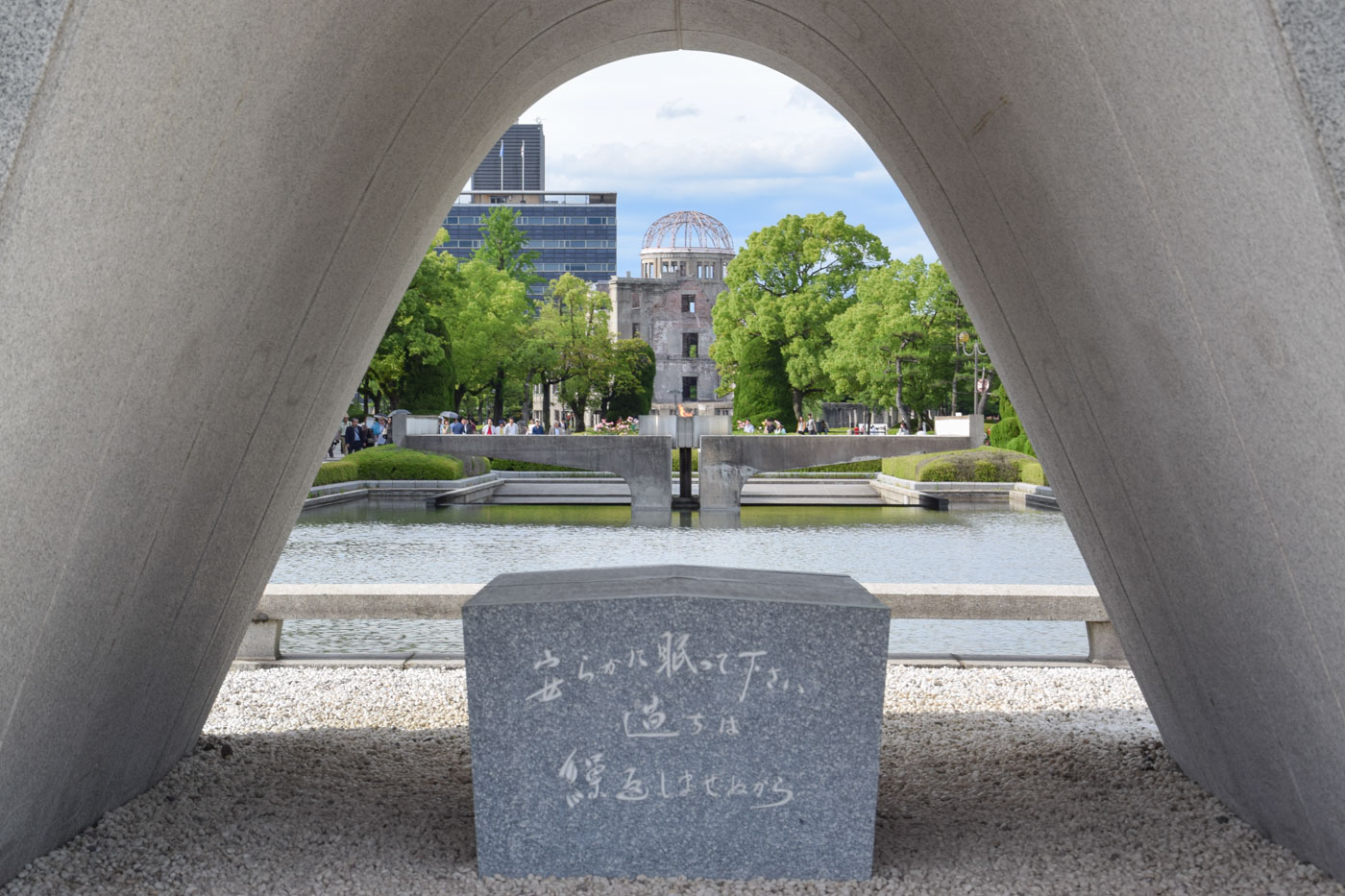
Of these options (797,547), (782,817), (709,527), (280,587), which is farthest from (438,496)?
(782,817)

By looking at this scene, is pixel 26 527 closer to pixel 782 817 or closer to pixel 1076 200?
pixel 782 817

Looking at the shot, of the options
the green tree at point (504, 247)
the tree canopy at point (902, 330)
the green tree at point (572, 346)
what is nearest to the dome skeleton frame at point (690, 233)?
the green tree at point (504, 247)

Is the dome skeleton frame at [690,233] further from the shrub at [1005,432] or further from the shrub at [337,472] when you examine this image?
the shrub at [337,472]

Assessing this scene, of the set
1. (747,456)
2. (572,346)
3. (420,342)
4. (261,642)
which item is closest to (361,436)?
(420,342)

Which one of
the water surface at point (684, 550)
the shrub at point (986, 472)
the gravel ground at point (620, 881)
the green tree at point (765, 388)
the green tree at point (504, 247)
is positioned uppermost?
the green tree at point (504, 247)

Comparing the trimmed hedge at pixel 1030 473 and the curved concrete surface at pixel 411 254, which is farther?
the trimmed hedge at pixel 1030 473

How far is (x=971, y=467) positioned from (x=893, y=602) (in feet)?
77.1

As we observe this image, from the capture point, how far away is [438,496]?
95.1ft

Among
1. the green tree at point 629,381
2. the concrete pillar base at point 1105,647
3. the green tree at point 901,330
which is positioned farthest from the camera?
the green tree at point 629,381

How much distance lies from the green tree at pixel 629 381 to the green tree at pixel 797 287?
7.00m

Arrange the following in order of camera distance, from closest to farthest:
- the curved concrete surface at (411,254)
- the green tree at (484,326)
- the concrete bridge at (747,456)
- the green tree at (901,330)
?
the curved concrete surface at (411,254) < the concrete bridge at (747,456) < the green tree at (901,330) < the green tree at (484,326)

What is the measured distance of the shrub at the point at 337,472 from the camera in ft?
Result: 88.4

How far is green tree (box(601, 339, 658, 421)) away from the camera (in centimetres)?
5522

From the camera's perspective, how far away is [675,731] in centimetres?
380
